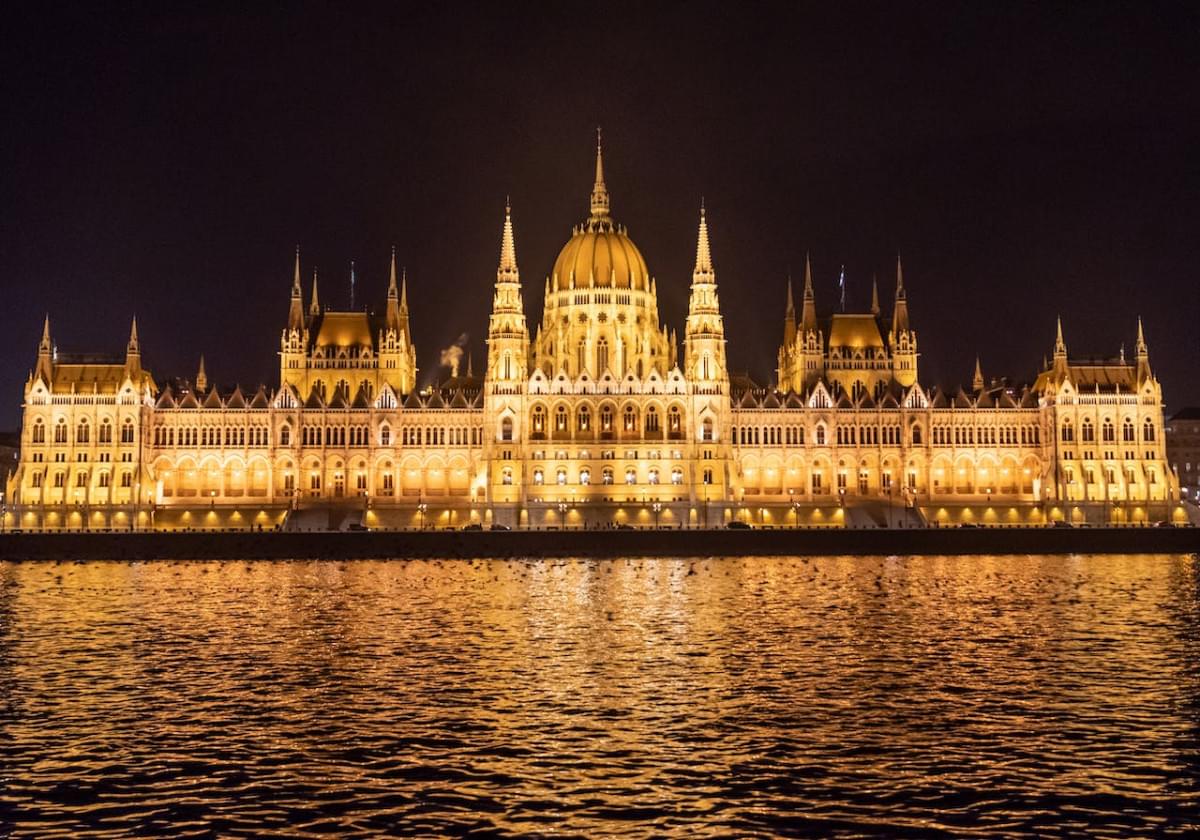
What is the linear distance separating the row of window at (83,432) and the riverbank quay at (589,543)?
81.7 feet

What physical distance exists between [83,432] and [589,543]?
169ft

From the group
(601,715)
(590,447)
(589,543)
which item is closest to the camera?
(601,715)

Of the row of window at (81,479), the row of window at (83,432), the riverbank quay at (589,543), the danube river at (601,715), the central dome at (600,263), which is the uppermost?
the central dome at (600,263)

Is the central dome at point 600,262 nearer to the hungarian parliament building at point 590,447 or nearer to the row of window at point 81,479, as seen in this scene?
the hungarian parliament building at point 590,447

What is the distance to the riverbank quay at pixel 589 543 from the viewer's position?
3780 inches

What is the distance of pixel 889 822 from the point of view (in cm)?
2503

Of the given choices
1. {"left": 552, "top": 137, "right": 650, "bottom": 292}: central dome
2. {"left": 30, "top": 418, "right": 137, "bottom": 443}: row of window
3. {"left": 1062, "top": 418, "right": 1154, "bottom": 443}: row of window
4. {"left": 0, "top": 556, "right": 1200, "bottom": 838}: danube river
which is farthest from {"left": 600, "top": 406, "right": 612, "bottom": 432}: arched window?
{"left": 0, "top": 556, "right": 1200, "bottom": 838}: danube river

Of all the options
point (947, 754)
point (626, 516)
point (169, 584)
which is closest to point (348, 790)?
point (947, 754)

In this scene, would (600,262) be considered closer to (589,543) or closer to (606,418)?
(606,418)

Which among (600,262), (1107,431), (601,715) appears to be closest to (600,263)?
(600,262)

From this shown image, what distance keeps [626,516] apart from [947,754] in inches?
3295

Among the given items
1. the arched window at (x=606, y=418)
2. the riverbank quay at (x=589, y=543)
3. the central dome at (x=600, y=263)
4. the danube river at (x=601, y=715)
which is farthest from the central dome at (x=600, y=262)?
the danube river at (x=601, y=715)

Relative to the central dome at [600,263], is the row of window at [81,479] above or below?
below

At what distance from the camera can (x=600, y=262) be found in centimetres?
13512
